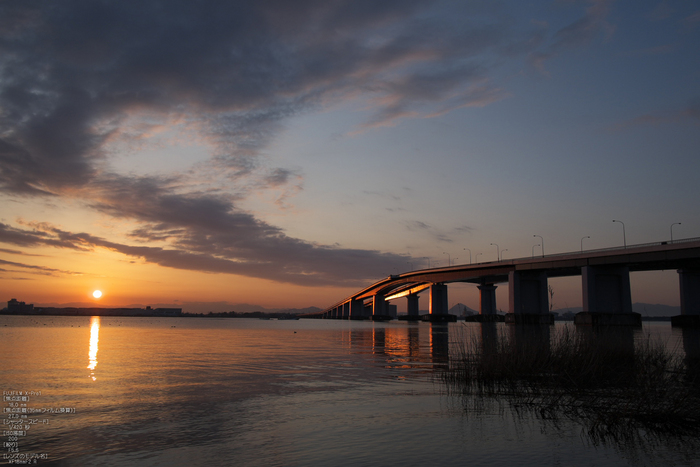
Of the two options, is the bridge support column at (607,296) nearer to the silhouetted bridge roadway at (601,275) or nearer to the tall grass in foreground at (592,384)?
the silhouetted bridge roadway at (601,275)

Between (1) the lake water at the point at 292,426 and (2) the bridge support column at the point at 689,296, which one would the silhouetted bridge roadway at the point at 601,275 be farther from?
(1) the lake water at the point at 292,426

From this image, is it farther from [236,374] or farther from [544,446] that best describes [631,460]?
[236,374]

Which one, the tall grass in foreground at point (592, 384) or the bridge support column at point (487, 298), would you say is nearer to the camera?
the tall grass in foreground at point (592, 384)

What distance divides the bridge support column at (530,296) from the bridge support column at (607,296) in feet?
62.7

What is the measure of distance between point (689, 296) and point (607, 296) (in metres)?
19.6

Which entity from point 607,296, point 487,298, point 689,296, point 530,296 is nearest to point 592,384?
point 607,296

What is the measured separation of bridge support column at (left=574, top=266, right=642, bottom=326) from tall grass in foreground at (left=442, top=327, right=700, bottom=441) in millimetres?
67433

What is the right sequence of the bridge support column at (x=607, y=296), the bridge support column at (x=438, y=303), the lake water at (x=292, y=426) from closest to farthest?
1. the lake water at (x=292, y=426)
2. the bridge support column at (x=607, y=296)
3. the bridge support column at (x=438, y=303)

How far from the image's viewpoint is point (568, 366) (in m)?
17.8

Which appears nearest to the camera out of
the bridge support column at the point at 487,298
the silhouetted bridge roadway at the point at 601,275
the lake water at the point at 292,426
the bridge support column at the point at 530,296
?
the lake water at the point at 292,426

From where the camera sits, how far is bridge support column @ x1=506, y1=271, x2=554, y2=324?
105188mm

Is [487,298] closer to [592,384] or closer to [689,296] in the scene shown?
[689,296]

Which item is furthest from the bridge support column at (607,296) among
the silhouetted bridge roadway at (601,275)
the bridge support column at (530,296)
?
the bridge support column at (530,296)

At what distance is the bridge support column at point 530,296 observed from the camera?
105m
